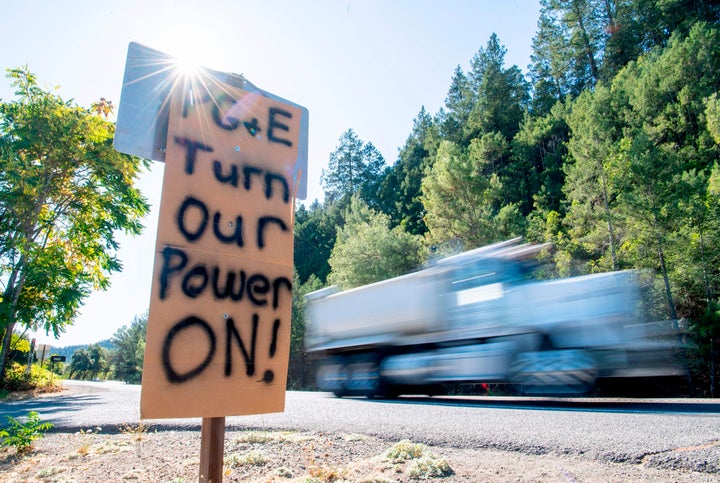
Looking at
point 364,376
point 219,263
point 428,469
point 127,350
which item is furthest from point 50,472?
point 127,350

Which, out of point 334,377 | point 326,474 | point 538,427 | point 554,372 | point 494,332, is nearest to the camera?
point 326,474

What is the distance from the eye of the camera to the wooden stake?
1737mm

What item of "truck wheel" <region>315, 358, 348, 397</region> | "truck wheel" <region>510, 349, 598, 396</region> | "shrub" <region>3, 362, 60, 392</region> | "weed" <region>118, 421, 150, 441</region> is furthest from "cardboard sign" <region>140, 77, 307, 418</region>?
"shrub" <region>3, 362, 60, 392</region>

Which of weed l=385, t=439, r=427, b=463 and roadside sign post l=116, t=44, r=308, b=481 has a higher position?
roadside sign post l=116, t=44, r=308, b=481

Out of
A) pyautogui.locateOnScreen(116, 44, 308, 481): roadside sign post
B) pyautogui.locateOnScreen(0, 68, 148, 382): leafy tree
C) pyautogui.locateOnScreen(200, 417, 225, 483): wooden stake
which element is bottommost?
pyautogui.locateOnScreen(200, 417, 225, 483): wooden stake

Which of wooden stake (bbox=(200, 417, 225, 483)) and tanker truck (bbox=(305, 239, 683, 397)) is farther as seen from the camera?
tanker truck (bbox=(305, 239, 683, 397))

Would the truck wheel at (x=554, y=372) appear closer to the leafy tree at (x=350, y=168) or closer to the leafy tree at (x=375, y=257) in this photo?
the leafy tree at (x=375, y=257)

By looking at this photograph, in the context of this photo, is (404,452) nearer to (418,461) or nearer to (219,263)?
(418,461)

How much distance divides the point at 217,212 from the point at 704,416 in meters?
6.35

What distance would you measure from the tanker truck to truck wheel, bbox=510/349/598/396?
17 millimetres

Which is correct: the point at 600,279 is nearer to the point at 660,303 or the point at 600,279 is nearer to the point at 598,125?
the point at 660,303

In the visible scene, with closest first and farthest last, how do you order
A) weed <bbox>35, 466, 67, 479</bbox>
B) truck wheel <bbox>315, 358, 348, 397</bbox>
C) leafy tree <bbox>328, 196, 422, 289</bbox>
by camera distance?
1. weed <bbox>35, 466, 67, 479</bbox>
2. truck wheel <bbox>315, 358, 348, 397</bbox>
3. leafy tree <bbox>328, 196, 422, 289</bbox>

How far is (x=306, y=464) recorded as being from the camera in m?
3.25

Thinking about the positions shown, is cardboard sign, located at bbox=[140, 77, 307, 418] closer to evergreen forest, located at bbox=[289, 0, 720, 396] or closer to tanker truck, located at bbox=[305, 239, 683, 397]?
tanker truck, located at bbox=[305, 239, 683, 397]
